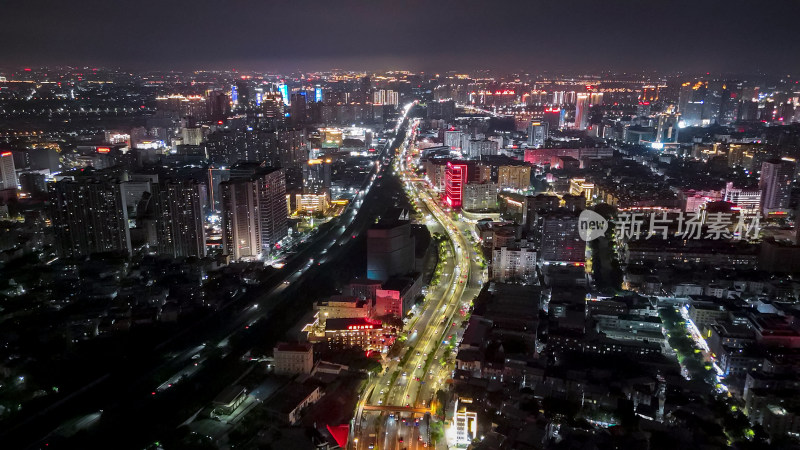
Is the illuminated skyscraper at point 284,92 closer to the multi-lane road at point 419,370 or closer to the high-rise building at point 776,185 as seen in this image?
the multi-lane road at point 419,370

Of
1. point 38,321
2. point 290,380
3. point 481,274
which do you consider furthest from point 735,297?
point 38,321

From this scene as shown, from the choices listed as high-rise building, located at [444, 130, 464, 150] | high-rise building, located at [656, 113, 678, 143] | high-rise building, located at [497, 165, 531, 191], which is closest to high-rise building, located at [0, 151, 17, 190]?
high-rise building, located at [497, 165, 531, 191]

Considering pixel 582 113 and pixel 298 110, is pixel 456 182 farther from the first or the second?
pixel 582 113

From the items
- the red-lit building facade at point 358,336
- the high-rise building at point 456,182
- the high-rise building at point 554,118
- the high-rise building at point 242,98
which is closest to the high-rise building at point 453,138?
the high-rise building at point 554,118

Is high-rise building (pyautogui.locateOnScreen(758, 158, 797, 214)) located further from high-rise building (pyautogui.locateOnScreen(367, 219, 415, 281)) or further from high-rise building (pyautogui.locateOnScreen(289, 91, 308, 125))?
high-rise building (pyautogui.locateOnScreen(289, 91, 308, 125))

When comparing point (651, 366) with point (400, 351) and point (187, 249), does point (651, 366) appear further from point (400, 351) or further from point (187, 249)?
point (187, 249)

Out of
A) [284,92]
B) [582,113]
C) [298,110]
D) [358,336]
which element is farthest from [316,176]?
[284,92]
